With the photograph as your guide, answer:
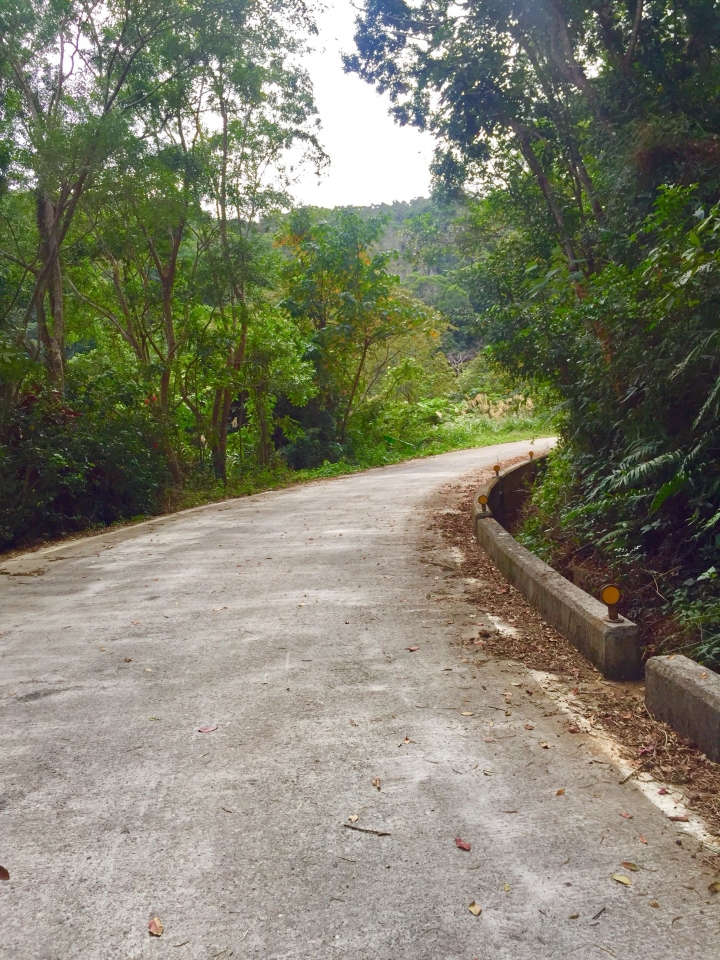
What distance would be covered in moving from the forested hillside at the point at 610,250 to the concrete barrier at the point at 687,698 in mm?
543

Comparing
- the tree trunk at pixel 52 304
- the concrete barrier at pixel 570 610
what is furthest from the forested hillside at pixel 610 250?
the tree trunk at pixel 52 304

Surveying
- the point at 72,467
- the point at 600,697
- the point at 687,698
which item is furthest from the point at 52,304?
the point at 687,698

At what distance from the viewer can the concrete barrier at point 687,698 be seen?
379 centimetres

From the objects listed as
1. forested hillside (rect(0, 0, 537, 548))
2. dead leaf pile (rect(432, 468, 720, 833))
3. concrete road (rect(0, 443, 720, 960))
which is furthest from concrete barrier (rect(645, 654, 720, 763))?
forested hillside (rect(0, 0, 537, 548))

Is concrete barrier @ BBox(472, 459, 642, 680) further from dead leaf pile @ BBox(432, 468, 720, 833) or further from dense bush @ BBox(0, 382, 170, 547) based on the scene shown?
dense bush @ BBox(0, 382, 170, 547)

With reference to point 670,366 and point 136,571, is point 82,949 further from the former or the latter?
point 136,571

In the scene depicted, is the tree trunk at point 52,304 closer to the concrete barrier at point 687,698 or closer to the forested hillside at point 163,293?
the forested hillside at point 163,293

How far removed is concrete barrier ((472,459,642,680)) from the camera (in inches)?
198

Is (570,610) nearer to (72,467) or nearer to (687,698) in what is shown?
(687,698)

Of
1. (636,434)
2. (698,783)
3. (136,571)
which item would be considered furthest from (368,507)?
(698,783)

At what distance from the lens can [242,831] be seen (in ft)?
10.4

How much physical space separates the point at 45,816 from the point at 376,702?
1862mm

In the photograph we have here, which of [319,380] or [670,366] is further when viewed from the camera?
[319,380]

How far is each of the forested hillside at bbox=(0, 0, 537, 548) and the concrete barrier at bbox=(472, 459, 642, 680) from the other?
6719 millimetres
